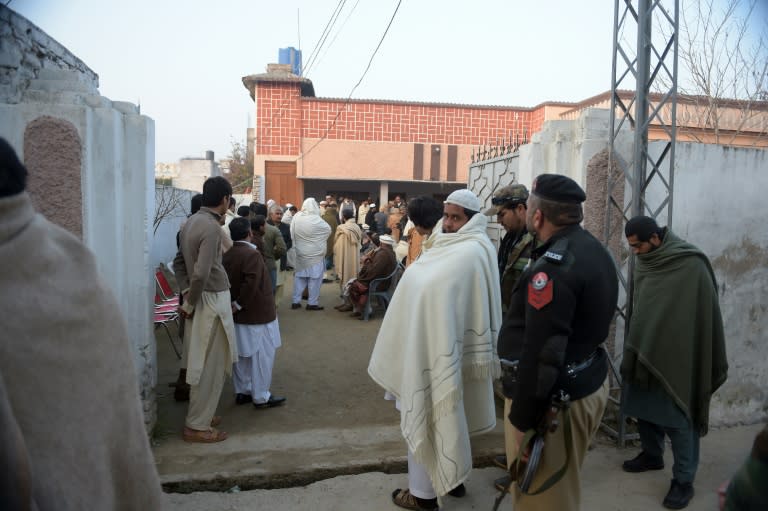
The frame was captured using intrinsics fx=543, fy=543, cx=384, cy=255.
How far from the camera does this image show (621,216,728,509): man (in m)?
3.32

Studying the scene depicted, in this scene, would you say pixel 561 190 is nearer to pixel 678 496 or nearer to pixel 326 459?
pixel 678 496

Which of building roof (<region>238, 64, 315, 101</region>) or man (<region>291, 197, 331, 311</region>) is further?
building roof (<region>238, 64, 315, 101</region>)

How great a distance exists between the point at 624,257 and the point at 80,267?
395 cm

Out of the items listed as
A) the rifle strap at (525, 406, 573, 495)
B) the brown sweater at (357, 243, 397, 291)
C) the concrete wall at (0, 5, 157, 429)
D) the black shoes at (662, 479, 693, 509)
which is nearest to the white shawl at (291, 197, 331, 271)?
the brown sweater at (357, 243, 397, 291)

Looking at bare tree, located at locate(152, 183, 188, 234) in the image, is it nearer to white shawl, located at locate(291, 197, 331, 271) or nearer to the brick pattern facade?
white shawl, located at locate(291, 197, 331, 271)

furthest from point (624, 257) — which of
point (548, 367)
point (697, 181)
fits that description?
point (548, 367)

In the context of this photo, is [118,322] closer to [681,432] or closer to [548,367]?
[548,367]

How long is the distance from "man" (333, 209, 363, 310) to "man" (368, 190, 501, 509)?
6.12 meters

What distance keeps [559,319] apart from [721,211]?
315 centimetres

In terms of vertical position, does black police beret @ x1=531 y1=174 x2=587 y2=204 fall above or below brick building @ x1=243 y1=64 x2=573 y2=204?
below

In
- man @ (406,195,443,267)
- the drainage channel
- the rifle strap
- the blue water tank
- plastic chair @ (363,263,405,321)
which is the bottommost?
the drainage channel

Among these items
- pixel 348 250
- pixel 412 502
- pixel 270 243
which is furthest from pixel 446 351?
pixel 348 250

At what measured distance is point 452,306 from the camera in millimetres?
2896

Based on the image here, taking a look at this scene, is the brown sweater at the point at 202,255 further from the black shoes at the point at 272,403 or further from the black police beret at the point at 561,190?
the black police beret at the point at 561,190
